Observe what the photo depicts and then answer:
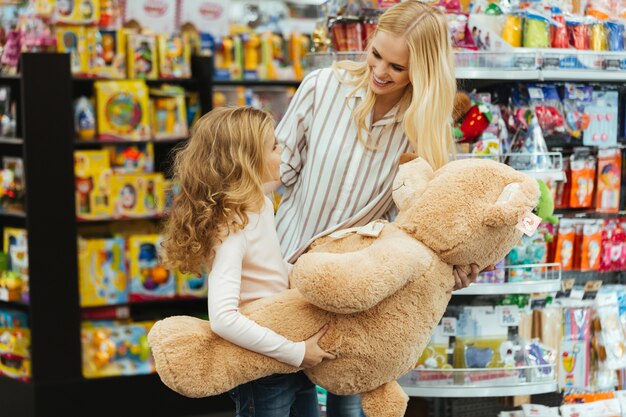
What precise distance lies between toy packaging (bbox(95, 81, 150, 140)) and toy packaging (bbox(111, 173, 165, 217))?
0.68 ft

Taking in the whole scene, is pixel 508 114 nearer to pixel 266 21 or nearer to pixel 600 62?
pixel 600 62

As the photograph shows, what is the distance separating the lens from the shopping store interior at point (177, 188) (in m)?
3.29

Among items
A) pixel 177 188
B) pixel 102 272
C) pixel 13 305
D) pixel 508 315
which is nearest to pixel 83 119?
pixel 102 272

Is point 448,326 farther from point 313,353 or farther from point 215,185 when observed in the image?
point 215,185

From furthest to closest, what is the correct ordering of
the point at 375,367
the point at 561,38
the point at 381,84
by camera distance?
the point at 561,38, the point at 381,84, the point at 375,367

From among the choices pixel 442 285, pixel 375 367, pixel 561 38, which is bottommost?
pixel 375 367

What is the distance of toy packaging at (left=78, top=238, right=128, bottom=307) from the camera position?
16.3 ft

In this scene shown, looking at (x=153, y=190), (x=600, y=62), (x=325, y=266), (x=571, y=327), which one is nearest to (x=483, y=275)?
(x=571, y=327)

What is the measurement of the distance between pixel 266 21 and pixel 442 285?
5535 millimetres

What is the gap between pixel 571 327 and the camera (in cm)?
359

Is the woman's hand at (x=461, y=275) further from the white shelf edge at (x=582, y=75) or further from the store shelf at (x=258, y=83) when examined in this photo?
the store shelf at (x=258, y=83)

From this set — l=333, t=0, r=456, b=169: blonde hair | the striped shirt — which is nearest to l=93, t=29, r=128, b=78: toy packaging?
the striped shirt

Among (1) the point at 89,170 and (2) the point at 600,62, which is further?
(1) the point at 89,170

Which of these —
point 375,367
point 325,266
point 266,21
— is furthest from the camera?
point 266,21
